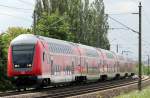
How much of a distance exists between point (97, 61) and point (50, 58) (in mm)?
19481

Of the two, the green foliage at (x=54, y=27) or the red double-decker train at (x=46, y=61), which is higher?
the green foliage at (x=54, y=27)

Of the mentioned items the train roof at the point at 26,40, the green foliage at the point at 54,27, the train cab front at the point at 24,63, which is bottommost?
the train cab front at the point at 24,63

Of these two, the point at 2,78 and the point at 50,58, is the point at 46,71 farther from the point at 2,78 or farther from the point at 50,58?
the point at 2,78

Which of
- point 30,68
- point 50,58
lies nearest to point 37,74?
point 30,68

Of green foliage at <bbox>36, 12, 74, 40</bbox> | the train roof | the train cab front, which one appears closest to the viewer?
the train cab front

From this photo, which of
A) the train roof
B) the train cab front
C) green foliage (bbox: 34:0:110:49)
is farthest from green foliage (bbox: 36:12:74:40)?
the train cab front

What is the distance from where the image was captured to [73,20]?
77.6 metres

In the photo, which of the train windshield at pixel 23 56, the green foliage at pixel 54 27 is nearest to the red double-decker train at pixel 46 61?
the train windshield at pixel 23 56

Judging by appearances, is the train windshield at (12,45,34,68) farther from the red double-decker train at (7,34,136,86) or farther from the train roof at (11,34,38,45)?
the train roof at (11,34,38,45)

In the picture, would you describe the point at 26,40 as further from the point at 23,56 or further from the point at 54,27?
the point at 54,27

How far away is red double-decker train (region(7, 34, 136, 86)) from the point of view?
118 feet

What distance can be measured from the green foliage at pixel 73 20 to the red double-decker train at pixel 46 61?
10729 mm

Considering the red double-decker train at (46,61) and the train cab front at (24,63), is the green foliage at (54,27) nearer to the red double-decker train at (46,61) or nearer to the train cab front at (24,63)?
the red double-decker train at (46,61)

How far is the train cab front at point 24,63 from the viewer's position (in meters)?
35.9
